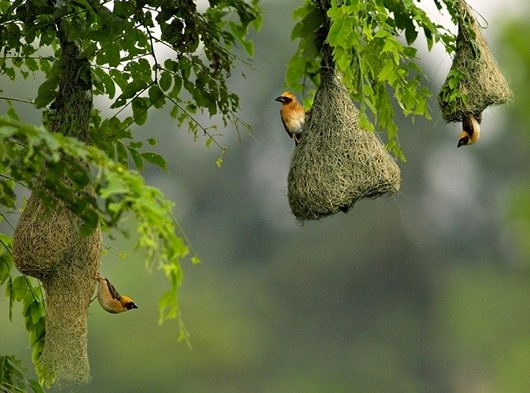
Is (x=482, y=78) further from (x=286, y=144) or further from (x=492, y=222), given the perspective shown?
(x=492, y=222)

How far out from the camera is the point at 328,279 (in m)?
26.1

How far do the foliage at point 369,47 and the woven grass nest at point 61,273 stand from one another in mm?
994

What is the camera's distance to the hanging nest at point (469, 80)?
197 inches

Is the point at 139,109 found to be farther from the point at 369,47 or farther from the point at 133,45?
the point at 369,47

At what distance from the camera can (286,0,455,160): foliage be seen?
4.33 m

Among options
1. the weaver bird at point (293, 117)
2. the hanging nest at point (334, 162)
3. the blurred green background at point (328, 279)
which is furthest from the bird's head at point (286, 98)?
the blurred green background at point (328, 279)

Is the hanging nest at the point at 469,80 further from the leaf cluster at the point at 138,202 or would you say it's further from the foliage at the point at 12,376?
the leaf cluster at the point at 138,202

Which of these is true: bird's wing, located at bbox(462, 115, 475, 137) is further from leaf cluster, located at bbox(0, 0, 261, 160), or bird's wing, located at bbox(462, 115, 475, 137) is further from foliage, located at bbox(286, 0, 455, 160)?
leaf cluster, located at bbox(0, 0, 261, 160)

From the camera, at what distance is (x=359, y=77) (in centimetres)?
450

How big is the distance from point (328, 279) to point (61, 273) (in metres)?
21.5

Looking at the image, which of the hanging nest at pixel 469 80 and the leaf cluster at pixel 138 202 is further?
the hanging nest at pixel 469 80

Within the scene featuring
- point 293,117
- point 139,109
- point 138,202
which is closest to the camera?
point 138,202

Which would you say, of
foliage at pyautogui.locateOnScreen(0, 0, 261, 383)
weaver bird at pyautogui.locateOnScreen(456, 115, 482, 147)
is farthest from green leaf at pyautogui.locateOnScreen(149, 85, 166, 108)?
weaver bird at pyautogui.locateOnScreen(456, 115, 482, 147)

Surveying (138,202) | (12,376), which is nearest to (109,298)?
(12,376)
